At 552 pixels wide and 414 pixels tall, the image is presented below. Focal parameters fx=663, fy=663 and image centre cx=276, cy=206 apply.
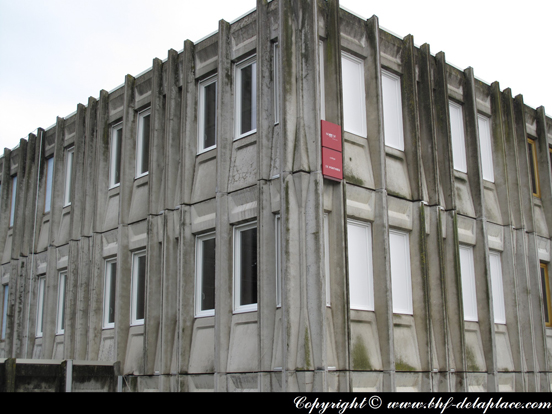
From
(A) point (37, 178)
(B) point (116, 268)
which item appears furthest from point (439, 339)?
(A) point (37, 178)

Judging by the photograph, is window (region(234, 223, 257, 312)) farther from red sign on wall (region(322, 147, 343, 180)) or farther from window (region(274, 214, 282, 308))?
red sign on wall (region(322, 147, 343, 180))

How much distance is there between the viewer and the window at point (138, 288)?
16203 millimetres

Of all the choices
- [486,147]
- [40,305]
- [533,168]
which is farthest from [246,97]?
[40,305]

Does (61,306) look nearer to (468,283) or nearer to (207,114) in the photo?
(207,114)

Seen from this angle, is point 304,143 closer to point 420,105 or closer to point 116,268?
point 420,105

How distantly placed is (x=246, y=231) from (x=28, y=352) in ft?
32.7

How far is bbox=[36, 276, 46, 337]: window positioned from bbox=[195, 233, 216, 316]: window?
755 centimetres

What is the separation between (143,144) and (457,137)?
8.26 metres

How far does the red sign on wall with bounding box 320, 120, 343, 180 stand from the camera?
41.8 feet

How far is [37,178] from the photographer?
21.6m

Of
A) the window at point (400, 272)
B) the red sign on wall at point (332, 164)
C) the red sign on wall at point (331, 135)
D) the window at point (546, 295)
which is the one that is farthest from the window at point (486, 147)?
the red sign on wall at point (332, 164)

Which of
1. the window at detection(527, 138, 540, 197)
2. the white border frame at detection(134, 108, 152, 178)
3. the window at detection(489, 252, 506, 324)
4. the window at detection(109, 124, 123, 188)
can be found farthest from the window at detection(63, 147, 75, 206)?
the window at detection(527, 138, 540, 197)

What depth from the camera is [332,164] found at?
12.9m
